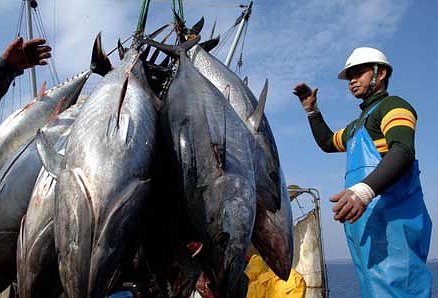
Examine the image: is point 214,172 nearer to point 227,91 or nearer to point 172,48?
point 227,91

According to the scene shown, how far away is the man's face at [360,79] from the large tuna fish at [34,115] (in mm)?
1670

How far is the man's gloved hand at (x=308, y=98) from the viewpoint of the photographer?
3646 mm

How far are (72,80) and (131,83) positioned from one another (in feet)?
3.46

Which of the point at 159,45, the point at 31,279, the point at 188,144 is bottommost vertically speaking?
the point at 31,279

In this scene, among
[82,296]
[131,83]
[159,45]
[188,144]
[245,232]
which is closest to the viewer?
[82,296]

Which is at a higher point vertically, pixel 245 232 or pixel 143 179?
pixel 143 179

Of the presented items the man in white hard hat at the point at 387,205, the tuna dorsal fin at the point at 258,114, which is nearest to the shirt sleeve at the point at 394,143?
the man in white hard hat at the point at 387,205

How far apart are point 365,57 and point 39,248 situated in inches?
88.6

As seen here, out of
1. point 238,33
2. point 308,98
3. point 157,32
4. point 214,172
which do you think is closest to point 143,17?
point 157,32

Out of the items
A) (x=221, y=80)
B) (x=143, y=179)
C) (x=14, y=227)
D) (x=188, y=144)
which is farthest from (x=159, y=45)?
(x=14, y=227)

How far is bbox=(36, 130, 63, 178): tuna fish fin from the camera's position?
6.52 ft

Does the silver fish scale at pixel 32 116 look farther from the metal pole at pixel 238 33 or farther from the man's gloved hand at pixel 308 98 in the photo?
the metal pole at pixel 238 33

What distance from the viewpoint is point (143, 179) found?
1866 millimetres

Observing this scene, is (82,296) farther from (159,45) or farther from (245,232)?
(159,45)
